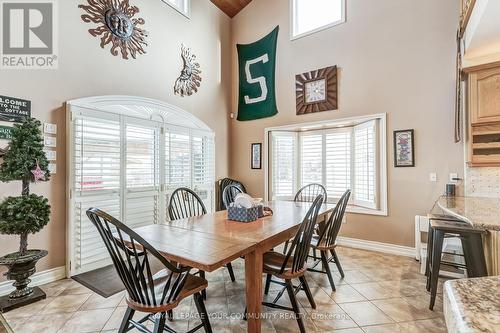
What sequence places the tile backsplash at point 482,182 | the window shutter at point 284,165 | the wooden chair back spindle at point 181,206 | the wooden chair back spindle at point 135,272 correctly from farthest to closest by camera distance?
1. the window shutter at point 284,165
2. the tile backsplash at point 482,182
3. the wooden chair back spindle at point 181,206
4. the wooden chair back spindle at point 135,272

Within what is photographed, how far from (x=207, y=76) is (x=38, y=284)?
4116 millimetres

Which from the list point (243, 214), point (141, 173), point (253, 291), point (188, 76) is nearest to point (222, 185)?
point (141, 173)

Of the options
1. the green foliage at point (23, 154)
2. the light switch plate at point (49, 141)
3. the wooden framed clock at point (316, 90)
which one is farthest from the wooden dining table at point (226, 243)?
the wooden framed clock at point (316, 90)

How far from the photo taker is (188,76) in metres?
4.57

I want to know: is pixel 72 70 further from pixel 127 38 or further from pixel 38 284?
pixel 38 284

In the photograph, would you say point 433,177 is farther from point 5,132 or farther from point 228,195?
point 5,132

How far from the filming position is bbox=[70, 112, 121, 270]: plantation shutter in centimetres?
295

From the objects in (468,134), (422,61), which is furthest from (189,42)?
(468,134)

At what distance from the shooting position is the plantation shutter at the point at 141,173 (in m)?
3.48

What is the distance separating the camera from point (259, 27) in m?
5.25

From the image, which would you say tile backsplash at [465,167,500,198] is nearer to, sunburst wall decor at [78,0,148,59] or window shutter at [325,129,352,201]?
window shutter at [325,129,352,201]

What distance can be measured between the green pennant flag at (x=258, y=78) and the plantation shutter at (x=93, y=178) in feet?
9.01

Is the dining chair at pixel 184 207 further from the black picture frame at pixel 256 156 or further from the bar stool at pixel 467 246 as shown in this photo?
the black picture frame at pixel 256 156

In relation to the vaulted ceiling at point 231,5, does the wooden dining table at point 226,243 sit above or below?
below
